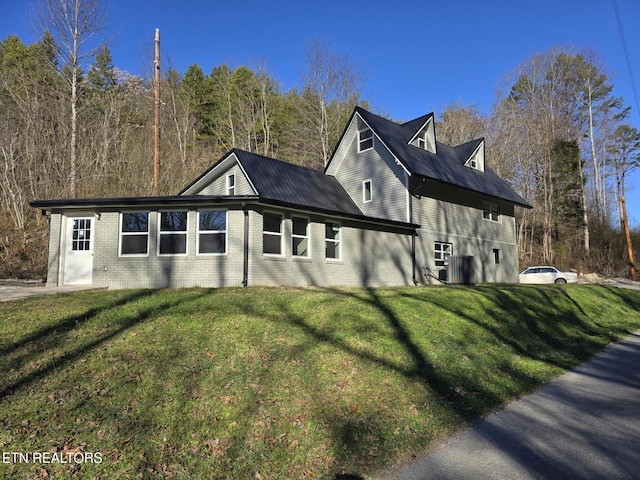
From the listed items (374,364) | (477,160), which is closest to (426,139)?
(477,160)

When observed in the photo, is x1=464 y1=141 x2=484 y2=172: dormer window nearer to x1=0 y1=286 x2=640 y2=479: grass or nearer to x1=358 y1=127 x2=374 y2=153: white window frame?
x1=358 y1=127 x2=374 y2=153: white window frame

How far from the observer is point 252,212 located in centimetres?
1330

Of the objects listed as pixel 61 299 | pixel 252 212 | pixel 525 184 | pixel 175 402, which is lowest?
pixel 175 402

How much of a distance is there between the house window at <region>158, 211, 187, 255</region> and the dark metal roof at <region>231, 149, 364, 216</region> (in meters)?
2.77

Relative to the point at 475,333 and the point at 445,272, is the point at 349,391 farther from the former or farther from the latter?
the point at 445,272

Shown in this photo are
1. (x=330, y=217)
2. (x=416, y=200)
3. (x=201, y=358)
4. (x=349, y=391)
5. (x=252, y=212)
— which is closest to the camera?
(x=349, y=391)

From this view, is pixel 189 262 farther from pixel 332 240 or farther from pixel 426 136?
pixel 426 136

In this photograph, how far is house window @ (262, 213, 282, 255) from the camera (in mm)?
13805

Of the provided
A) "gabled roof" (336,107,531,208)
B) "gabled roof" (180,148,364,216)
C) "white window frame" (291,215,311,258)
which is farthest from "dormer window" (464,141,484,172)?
"white window frame" (291,215,311,258)

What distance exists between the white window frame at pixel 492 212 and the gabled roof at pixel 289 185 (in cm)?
849

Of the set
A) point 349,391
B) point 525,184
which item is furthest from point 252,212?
point 525,184

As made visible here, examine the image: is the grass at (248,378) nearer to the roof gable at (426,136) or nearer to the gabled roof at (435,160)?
the gabled roof at (435,160)

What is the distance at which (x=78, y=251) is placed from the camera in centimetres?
1367

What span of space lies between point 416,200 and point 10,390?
1624 centimetres
